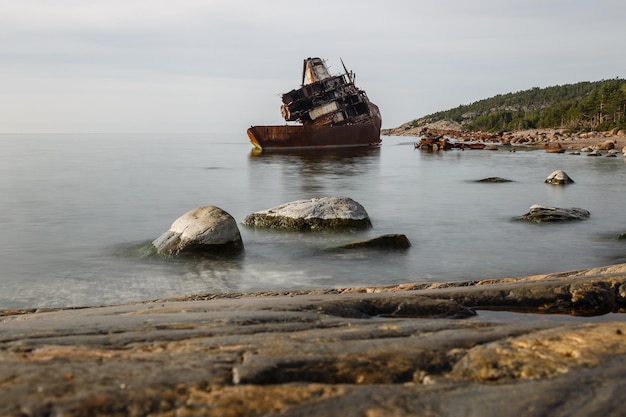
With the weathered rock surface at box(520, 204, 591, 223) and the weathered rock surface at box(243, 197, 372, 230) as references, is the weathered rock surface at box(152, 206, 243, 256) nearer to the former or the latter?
the weathered rock surface at box(243, 197, 372, 230)

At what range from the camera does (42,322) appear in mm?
4719

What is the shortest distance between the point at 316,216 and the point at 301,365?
32.6 ft

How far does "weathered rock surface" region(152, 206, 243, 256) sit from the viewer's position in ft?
36.4

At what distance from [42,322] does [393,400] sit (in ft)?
9.91

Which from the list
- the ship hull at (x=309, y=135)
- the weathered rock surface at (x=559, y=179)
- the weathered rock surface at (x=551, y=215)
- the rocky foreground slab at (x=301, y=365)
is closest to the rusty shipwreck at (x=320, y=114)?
the ship hull at (x=309, y=135)

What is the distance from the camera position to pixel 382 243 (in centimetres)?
1174

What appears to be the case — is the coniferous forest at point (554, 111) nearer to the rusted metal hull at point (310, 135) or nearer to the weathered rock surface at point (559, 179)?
the rusted metal hull at point (310, 135)

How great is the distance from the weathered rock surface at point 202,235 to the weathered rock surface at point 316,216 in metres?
2.27

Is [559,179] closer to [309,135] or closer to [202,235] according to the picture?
[202,235]

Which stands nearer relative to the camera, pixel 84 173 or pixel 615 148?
pixel 84 173

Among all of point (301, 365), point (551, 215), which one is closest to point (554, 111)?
point (551, 215)

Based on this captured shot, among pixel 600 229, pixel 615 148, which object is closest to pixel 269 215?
pixel 600 229

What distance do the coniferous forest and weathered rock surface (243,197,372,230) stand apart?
223ft

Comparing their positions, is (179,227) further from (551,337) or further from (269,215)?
(551,337)
